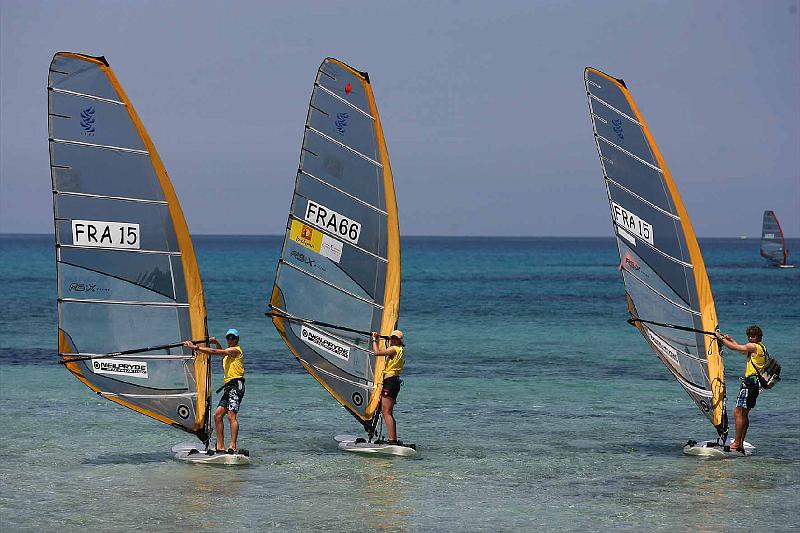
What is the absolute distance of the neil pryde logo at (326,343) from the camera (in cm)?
1609

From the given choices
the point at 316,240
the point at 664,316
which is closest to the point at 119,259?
the point at 316,240

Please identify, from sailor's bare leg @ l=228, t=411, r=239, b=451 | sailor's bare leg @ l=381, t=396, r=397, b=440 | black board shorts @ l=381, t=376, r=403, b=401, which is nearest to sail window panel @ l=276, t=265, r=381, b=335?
black board shorts @ l=381, t=376, r=403, b=401

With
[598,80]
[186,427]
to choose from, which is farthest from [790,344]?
[186,427]

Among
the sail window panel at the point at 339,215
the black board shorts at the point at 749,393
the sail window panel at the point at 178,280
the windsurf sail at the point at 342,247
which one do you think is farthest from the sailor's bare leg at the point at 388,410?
the black board shorts at the point at 749,393

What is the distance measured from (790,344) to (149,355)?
2960cm

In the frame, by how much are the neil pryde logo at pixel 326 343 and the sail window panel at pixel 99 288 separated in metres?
2.06

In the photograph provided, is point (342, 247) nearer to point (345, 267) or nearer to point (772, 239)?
point (345, 267)

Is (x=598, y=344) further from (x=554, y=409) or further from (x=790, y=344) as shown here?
(x=554, y=409)

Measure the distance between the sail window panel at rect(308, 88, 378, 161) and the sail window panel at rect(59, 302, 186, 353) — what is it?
311 centimetres

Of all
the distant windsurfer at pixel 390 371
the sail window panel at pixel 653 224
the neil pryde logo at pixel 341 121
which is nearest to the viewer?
the distant windsurfer at pixel 390 371

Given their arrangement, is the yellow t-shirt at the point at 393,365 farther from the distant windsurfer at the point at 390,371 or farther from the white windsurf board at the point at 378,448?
the white windsurf board at the point at 378,448

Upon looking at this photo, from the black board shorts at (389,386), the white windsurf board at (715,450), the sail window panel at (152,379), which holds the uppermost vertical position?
the sail window panel at (152,379)

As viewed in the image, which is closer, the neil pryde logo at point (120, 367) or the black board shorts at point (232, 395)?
the black board shorts at point (232, 395)

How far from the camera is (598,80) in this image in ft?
54.1
